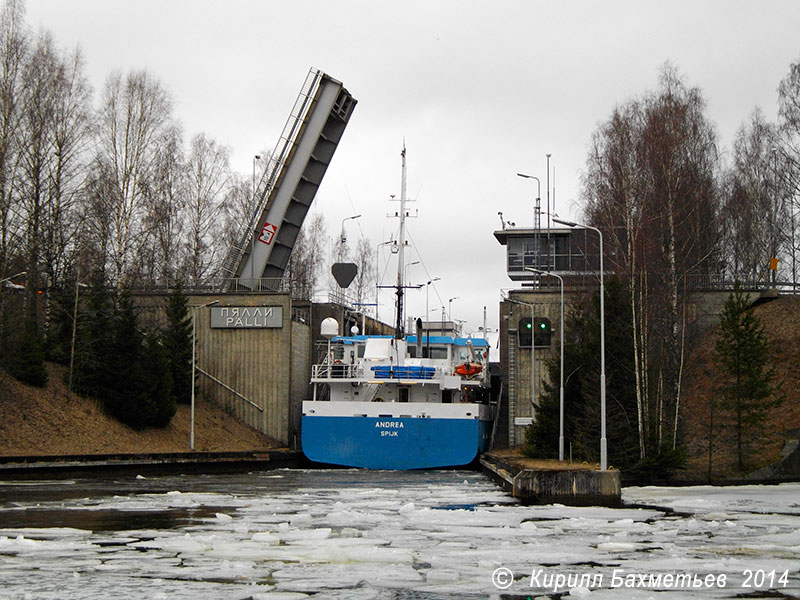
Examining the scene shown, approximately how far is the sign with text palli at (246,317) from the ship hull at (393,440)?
609 centimetres

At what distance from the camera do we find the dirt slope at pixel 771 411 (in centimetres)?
2942

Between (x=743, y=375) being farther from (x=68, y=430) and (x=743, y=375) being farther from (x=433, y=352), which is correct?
(x=68, y=430)

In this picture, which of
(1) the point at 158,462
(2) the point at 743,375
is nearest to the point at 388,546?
(2) the point at 743,375

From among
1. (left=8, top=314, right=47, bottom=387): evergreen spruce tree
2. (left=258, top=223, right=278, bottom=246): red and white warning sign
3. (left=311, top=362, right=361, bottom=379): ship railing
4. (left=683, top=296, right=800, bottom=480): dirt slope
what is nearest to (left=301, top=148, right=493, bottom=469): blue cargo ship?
(left=311, top=362, right=361, bottom=379): ship railing

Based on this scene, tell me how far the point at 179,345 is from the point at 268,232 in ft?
19.7

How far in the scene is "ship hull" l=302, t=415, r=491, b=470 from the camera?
35.8 m

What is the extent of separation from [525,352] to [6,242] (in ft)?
64.6

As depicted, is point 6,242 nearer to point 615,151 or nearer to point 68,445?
point 68,445

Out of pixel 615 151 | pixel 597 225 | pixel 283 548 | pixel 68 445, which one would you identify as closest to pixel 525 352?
pixel 597 225

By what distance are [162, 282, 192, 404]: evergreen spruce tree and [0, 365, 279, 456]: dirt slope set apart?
3.99ft

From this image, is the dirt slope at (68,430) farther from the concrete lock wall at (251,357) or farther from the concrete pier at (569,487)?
the concrete pier at (569,487)

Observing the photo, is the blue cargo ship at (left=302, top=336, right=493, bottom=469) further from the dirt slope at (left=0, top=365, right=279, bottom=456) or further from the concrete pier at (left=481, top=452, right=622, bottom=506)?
the concrete pier at (left=481, top=452, right=622, bottom=506)

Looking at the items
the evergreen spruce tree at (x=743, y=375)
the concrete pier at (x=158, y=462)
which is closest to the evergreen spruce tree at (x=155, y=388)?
the concrete pier at (x=158, y=462)

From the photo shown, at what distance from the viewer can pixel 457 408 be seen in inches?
1419
